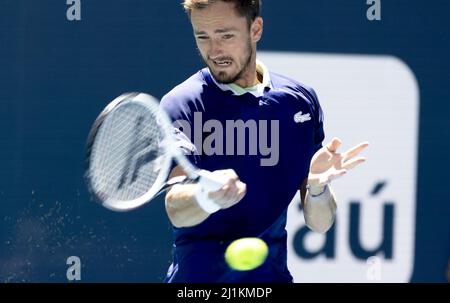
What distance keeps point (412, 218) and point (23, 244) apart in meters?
1.82

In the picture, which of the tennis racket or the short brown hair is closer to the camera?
the tennis racket

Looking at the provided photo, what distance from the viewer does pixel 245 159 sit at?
11.4 ft

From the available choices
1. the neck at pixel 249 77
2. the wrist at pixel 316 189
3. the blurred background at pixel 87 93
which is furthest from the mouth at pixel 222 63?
the blurred background at pixel 87 93

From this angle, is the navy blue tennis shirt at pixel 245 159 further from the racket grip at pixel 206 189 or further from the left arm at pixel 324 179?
the racket grip at pixel 206 189

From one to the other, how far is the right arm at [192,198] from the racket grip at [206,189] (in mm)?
16

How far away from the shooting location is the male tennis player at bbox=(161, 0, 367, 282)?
333 cm

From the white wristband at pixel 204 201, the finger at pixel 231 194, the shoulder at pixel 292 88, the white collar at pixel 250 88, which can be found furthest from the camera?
the shoulder at pixel 292 88

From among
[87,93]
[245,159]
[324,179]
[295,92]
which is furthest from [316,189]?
[87,93]

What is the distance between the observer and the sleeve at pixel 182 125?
318cm

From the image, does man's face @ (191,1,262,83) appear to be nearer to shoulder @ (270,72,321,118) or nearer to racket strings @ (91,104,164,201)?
shoulder @ (270,72,321,118)

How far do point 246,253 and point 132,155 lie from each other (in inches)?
19.9

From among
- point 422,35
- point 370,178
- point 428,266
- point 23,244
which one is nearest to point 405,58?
point 422,35

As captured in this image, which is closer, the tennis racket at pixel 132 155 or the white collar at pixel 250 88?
the tennis racket at pixel 132 155

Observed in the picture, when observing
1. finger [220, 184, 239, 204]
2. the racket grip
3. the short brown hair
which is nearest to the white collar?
the short brown hair
